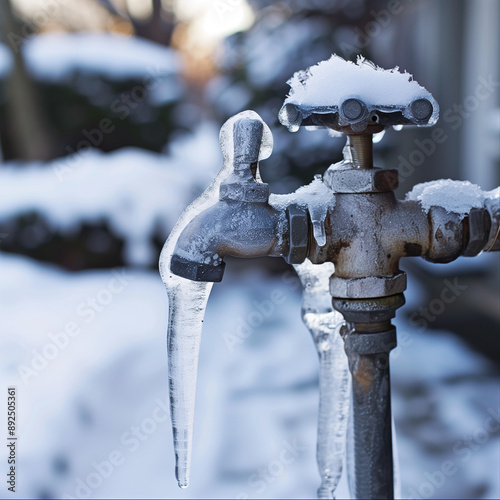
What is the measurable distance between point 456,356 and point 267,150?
7.06 ft

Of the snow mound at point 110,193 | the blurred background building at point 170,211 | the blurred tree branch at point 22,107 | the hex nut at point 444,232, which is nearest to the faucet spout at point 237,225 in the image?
the hex nut at point 444,232

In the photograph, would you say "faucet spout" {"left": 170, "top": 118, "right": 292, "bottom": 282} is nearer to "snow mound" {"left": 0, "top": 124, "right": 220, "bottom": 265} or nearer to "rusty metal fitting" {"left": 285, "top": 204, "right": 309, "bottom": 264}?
"rusty metal fitting" {"left": 285, "top": 204, "right": 309, "bottom": 264}

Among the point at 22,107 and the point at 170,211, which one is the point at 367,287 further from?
the point at 22,107

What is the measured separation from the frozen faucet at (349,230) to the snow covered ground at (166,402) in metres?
0.84

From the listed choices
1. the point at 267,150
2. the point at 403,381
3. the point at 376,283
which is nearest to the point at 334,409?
the point at 376,283

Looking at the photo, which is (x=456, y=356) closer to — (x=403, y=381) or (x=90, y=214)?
(x=403, y=381)

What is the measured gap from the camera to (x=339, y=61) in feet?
2.45

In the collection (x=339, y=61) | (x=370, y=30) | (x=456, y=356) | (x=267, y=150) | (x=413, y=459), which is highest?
(x=370, y=30)

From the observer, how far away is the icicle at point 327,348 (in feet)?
2.94

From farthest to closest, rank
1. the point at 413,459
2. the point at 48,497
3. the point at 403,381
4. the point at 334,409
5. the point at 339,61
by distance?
the point at 403,381 → the point at 413,459 → the point at 48,497 → the point at 334,409 → the point at 339,61
